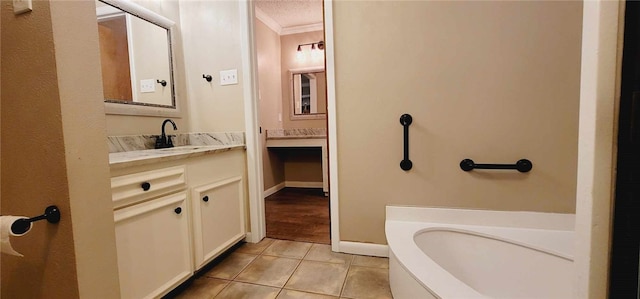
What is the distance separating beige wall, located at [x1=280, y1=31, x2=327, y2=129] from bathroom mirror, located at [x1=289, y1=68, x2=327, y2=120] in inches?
2.3

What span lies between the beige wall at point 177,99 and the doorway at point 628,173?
204 centimetres

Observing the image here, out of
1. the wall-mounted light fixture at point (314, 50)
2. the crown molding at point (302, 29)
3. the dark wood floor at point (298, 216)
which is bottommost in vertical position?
the dark wood floor at point (298, 216)

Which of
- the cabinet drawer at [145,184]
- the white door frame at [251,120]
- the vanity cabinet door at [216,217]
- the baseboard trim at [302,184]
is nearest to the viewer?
the cabinet drawer at [145,184]

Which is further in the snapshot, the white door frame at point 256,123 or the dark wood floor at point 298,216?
the dark wood floor at point 298,216

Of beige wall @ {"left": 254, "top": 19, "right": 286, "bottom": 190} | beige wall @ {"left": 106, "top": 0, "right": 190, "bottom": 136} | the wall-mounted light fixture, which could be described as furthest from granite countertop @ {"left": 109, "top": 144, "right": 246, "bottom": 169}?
the wall-mounted light fixture

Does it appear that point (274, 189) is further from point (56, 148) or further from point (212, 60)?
point (56, 148)

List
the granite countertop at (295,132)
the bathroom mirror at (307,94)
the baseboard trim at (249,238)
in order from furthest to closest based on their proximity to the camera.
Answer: the bathroom mirror at (307,94), the granite countertop at (295,132), the baseboard trim at (249,238)

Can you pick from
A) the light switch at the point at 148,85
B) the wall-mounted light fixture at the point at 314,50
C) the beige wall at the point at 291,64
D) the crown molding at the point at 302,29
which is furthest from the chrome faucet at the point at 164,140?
the crown molding at the point at 302,29

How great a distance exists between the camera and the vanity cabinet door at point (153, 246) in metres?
1.12

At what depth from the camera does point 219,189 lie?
1719 millimetres

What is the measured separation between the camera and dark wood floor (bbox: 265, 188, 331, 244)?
219 centimetres

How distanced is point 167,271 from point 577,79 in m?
2.28

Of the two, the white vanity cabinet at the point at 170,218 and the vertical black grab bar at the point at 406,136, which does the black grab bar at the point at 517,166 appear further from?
the white vanity cabinet at the point at 170,218

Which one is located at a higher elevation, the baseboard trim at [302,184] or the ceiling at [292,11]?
the ceiling at [292,11]
